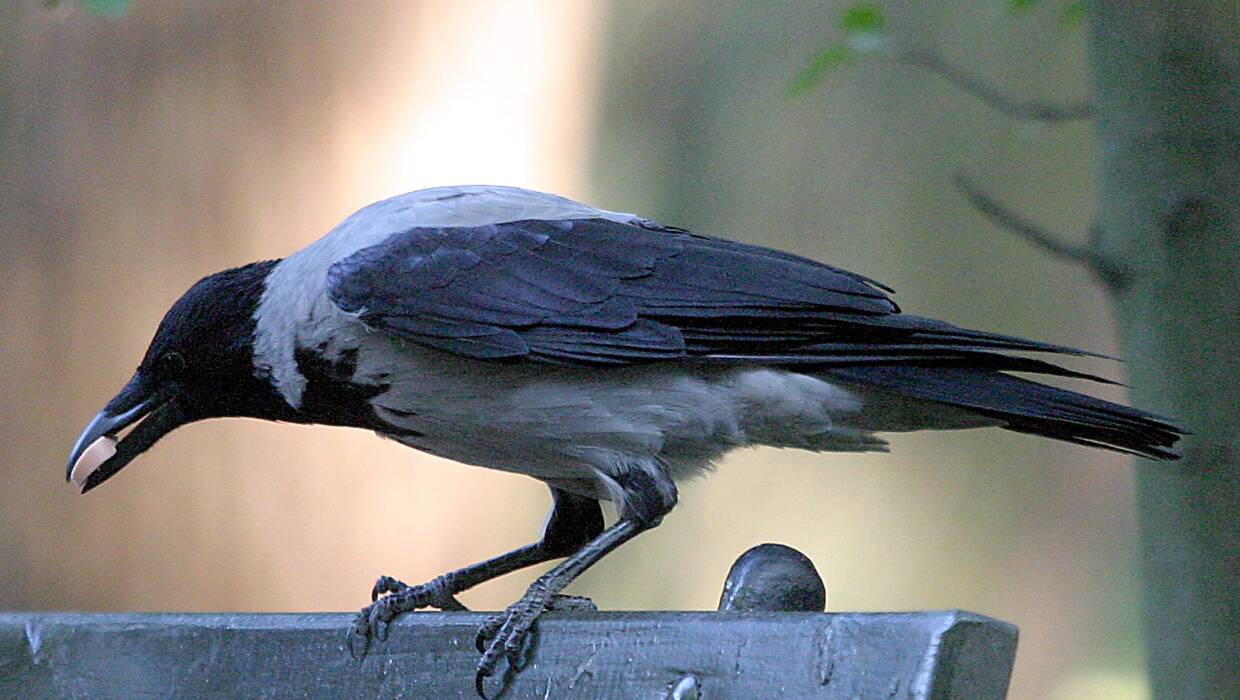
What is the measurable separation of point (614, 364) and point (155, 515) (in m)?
3.76

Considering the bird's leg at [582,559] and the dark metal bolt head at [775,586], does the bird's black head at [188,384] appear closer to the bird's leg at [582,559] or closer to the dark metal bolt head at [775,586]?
the bird's leg at [582,559]

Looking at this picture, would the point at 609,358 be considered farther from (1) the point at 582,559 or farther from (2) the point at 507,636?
(2) the point at 507,636

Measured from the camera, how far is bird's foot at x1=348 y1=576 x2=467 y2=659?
1.90 m

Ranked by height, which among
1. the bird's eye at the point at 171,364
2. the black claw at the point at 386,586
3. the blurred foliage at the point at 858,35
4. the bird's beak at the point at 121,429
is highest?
the blurred foliage at the point at 858,35

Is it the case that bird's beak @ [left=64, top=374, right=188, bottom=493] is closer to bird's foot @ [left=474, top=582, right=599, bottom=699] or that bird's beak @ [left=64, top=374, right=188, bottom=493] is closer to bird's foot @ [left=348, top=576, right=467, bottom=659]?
bird's foot @ [left=348, top=576, right=467, bottom=659]

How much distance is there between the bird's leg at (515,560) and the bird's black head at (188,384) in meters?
0.39

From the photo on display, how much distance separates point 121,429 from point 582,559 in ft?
2.87

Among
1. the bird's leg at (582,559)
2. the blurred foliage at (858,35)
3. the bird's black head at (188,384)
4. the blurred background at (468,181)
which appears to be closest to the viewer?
the bird's leg at (582,559)

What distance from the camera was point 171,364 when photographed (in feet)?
8.25

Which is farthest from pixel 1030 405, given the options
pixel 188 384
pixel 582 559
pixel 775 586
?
pixel 188 384

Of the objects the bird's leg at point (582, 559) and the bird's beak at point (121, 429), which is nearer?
the bird's leg at point (582, 559)

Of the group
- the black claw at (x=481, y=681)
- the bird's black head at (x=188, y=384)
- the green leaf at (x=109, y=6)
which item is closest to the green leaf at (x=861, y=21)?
the bird's black head at (x=188, y=384)

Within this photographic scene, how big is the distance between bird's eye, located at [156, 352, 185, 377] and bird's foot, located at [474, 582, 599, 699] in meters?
0.83

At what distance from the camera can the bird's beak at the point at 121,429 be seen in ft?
→ 8.15
